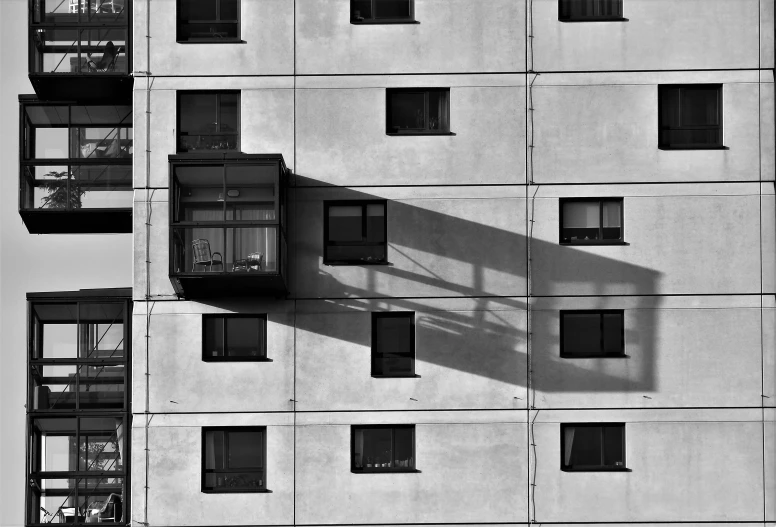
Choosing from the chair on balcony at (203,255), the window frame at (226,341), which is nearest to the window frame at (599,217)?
the window frame at (226,341)

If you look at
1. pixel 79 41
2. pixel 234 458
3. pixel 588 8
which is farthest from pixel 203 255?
pixel 588 8

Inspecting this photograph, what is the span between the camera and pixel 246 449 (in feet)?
74.3

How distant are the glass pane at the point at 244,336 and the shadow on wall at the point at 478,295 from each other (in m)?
0.44

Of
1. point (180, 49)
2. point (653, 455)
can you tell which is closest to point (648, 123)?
Result: point (653, 455)

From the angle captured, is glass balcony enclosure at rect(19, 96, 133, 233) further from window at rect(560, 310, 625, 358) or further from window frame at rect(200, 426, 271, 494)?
window at rect(560, 310, 625, 358)

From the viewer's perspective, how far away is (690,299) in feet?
74.4

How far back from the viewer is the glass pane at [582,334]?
74.7 feet

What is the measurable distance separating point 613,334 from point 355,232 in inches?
245

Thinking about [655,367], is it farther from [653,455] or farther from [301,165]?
[301,165]

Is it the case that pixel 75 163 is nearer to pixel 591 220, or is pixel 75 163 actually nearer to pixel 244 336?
pixel 244 336

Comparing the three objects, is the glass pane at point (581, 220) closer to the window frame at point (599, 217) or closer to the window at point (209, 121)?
the window frame at point (599, 217)

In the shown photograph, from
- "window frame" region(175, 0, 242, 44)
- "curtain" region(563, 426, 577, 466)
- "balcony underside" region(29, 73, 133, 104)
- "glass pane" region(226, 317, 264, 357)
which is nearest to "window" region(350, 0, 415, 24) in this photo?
"window frame" region(175, 0, 242, 44)

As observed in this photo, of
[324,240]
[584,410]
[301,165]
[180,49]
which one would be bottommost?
[584,410]

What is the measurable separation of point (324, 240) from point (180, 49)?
544 centimetres
